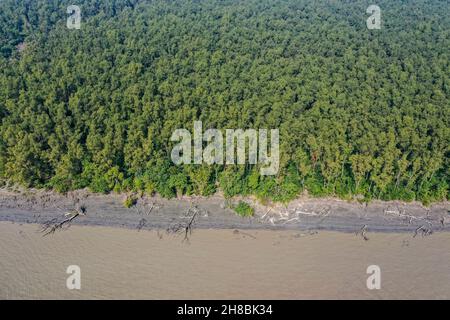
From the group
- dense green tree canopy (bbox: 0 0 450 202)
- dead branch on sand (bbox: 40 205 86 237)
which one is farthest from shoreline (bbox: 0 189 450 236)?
dense green tree canopy (bbox: 0 0 450 202)

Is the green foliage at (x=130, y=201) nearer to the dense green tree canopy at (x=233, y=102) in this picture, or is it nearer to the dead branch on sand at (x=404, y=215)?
the dense green tree canopy at (x=233, y=102)

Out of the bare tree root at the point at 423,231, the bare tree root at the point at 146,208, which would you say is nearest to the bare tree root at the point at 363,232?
the bare tree root at the point at 423,231

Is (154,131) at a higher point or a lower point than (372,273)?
higher

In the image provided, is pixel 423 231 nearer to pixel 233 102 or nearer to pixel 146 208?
pixel 233 102

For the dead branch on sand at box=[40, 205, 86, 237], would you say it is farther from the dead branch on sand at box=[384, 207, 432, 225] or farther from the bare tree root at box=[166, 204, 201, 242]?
the dead branch on sand at box=[384, 207, 432, 225]

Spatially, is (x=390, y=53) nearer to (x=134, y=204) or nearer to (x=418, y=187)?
(x=418, y=187)

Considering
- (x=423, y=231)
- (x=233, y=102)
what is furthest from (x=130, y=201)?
(x=423, y=231)

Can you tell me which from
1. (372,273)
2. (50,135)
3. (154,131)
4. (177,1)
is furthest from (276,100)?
(177,1)
